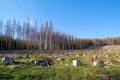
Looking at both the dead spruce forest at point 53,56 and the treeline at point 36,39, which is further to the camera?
the treeline at point 36,39

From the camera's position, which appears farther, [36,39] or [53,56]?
[36,39]

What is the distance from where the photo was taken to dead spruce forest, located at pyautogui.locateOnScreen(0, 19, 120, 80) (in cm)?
1164

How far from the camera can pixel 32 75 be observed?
1125cm

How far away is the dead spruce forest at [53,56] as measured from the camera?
11638 millimetres

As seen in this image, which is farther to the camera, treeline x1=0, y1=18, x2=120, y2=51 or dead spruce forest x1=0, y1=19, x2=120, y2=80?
treeline x1=0, y1=18, x2=120, y2=51

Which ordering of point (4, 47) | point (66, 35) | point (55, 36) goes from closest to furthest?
point (4, 47) → point (55, 36) → point (66, 35)

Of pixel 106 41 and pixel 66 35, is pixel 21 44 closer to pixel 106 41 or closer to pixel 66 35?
pixel 66 35

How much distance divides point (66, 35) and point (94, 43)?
17812 mm

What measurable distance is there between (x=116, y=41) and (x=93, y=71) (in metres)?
91.3

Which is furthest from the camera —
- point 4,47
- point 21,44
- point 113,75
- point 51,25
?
point 51,25

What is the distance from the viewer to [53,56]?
25.5 metres

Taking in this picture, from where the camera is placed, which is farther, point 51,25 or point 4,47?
point 51,25

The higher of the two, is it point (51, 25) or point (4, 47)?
point (51, 25)

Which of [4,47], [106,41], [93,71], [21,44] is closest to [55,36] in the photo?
[21,44]
